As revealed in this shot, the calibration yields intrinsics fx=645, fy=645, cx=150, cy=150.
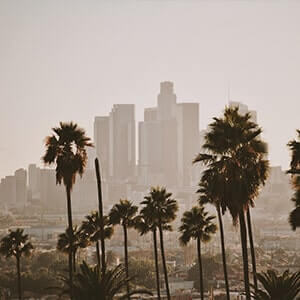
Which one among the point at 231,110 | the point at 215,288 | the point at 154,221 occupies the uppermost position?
the point at 231,110

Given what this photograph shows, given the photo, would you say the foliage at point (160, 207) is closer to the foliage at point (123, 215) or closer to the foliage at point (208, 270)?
the foliage at point (123, 215)

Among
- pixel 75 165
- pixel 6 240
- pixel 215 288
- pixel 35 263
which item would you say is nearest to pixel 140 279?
pixel 215 288

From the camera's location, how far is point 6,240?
117 feet

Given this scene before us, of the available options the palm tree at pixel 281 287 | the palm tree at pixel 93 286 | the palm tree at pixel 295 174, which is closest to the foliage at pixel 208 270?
the palm tree at pixel 93 286

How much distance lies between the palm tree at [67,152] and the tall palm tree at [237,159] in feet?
24.5

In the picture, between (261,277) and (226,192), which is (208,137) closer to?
(226,192)

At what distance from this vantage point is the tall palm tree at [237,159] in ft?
57.6

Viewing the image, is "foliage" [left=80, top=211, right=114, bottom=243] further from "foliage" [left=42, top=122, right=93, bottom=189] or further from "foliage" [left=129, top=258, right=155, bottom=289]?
"foliage" [left=129, top=258, right=155, bottom=289]

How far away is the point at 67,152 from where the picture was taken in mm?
24750

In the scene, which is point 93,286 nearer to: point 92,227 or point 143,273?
point 92,227

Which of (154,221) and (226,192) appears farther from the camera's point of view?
(154,221)

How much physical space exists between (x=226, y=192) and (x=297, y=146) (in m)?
2.30

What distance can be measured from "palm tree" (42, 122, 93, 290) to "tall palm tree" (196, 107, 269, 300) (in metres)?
7.48

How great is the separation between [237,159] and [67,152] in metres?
8.92
